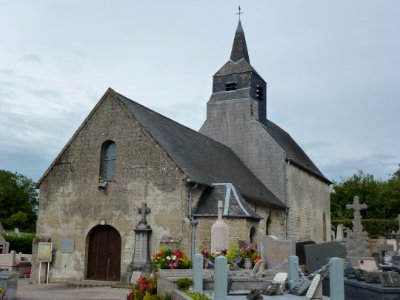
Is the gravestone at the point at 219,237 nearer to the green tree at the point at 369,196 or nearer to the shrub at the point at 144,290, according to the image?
the shrub at the point at 144,290

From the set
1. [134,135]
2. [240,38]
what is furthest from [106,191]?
[240,38]

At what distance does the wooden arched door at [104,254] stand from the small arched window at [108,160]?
2029mm

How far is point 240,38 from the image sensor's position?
2916 centimetres

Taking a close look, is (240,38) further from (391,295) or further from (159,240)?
(391,295)

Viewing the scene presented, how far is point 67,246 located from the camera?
60.1 feet

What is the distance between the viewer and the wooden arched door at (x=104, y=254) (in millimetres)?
17516

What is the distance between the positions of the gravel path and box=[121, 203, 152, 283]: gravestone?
0.84 meters

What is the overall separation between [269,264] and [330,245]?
5.96 feet

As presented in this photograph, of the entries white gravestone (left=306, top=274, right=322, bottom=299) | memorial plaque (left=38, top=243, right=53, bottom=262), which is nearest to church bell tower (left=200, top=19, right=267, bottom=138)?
memorial plaque (left=38, top=243, right=53, bottom=262)

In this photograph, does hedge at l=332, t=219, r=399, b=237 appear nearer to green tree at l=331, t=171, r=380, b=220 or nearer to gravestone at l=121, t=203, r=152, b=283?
green tree at l=331, t=171, r=380, b=220

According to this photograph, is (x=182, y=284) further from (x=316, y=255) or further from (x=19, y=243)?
(x=19, y=243)

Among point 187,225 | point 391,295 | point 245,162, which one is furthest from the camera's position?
point 245,162

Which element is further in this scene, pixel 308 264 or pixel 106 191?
pixel 106 191

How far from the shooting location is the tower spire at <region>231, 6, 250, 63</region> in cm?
2847
